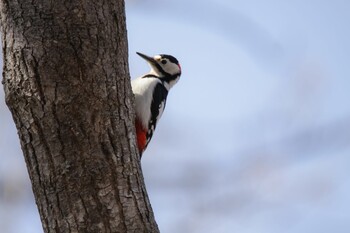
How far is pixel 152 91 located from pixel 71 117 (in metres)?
2.42

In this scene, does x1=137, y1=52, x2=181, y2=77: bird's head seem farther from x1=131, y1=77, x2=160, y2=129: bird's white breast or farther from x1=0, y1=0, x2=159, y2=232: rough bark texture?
x1=0, y1=0, x2=159, y2=232: rough bark texture

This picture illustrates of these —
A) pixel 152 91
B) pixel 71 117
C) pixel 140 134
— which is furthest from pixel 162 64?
pixel 71 117

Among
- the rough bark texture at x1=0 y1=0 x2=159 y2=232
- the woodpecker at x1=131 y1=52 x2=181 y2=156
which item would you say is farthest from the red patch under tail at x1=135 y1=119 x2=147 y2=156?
the rough bark texture at x1=0 y1=0 x2=159 y2=232

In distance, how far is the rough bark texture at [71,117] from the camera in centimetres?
258

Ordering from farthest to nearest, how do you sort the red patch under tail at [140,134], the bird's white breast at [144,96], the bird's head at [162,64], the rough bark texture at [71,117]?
1. the bird's head at [162,64]
2. the bird's white breast at [144,96]
3. the red patch under tail at [140,134]
4. the rough bark texture at [71,117]

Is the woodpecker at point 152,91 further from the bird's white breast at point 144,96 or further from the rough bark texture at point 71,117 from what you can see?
the rough bark texture at point 71,117

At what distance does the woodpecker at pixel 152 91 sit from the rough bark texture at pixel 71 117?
6.01 ft

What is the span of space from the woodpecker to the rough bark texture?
183 centimetres

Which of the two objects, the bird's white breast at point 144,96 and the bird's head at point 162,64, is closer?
the bird's white breast at point 144,96

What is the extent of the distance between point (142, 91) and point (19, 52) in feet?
7.63

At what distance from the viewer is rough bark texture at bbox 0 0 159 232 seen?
2584mm

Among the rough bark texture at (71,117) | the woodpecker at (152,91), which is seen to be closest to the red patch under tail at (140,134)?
the woodpecker at (152,91)

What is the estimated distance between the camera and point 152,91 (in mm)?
5020

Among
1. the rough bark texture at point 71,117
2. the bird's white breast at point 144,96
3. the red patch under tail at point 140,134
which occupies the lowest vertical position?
the rough bark texture at point 71,117
